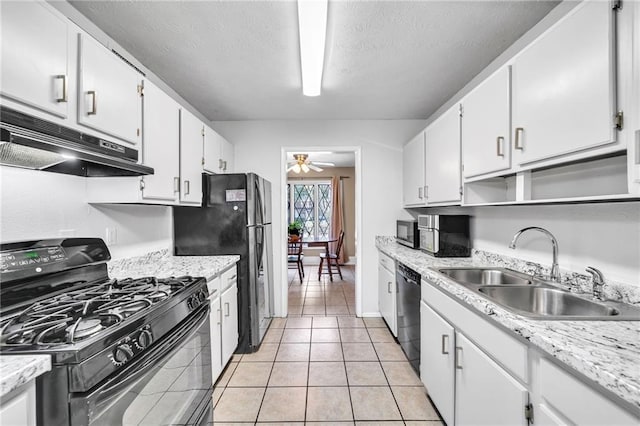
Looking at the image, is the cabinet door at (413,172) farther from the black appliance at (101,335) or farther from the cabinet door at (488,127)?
the black appliance at (101,335)

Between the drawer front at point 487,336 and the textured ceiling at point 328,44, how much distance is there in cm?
166

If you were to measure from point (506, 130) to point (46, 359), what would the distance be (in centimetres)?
213

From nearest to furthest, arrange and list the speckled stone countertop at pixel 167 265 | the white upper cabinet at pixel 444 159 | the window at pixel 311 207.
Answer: the speckled stone countertop at pixel 167 265, the white upper cabinet at pixel 444 159, the window at pixel 311 207

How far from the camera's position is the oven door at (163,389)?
3.08 ft

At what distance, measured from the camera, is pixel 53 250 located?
1469 mm

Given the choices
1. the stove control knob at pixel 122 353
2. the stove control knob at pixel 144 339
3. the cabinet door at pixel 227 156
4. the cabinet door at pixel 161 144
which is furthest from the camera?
the cabinet door at pixel 227 156

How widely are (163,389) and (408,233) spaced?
2.58 metres

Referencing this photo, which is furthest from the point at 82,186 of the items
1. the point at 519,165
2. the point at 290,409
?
the point at 519,165

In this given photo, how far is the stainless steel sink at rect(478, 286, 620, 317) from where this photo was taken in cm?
136

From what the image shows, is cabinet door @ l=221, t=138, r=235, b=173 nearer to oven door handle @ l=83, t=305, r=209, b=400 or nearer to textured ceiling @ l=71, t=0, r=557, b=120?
textured ceiling @ l=71, t=0, r=557, b=120

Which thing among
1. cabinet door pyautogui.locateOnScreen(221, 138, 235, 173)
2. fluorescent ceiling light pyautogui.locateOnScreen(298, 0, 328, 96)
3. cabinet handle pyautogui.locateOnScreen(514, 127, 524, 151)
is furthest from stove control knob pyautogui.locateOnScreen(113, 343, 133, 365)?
cabinet door pyautogui.locateOnScreen(221, 138, 235, 173)

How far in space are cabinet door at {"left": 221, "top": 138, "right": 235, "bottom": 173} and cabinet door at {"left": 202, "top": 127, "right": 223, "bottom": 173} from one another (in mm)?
106

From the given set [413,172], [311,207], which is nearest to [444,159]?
[413,172]

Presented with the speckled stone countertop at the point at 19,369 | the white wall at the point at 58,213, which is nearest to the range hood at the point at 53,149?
the white wall at the point at 58,213
